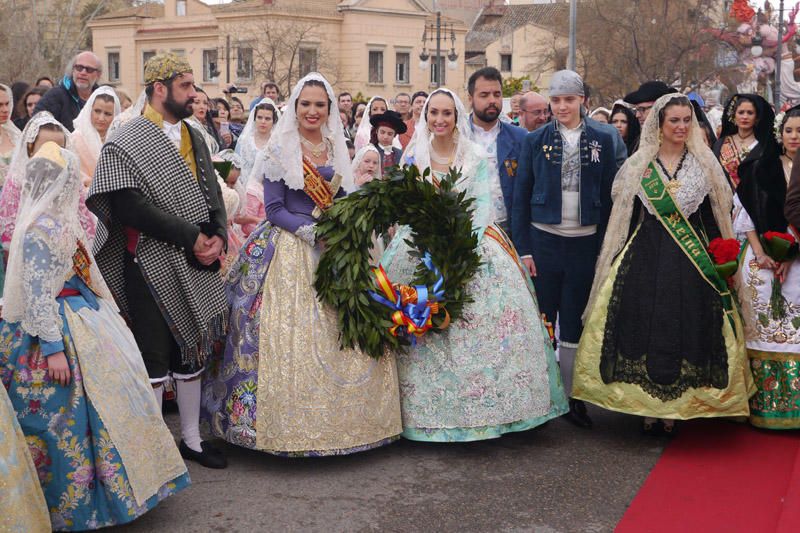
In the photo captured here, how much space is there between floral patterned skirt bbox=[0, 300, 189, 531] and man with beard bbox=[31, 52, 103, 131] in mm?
4280

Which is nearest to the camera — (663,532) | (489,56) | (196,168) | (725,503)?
(663,532)

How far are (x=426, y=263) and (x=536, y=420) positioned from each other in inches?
41.6

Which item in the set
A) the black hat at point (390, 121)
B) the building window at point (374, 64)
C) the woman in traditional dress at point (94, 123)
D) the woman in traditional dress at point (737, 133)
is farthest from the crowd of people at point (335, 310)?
the building window at point (374, 64)

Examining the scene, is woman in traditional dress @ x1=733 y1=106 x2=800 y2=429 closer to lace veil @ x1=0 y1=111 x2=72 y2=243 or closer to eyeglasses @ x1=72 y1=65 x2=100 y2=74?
lace veil @ x1=0 y1=111 x2=72 y2=243

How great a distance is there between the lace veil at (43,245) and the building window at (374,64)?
41.1 meters

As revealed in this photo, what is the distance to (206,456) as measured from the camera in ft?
16.5

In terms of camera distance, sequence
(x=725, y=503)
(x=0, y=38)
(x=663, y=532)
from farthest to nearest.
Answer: (x=0, y=38) → (x=725, y=503) → (x=663, y=532)

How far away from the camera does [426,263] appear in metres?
5.38

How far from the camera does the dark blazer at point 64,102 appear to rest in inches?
309

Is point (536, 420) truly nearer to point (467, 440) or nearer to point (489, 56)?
point (467, 440)

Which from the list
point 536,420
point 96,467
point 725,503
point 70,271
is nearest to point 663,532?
point 725,503

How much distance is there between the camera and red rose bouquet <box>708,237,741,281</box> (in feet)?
17.5

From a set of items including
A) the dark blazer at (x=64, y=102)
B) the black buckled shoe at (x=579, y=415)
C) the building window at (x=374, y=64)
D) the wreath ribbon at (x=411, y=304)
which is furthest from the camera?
the building window at (x=374, y=64)

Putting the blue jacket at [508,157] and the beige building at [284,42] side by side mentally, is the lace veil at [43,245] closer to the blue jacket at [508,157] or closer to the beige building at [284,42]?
the blue jacket at [508,157]
